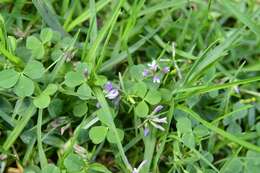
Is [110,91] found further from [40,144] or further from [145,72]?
[40,144]

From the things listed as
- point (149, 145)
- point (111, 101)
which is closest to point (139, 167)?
point (149, 145)

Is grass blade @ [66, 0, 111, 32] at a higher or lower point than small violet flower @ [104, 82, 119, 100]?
higher

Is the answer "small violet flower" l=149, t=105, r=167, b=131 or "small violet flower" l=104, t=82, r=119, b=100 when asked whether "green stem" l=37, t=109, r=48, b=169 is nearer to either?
"small violet flower" l=104, t=82, r=119, b=100

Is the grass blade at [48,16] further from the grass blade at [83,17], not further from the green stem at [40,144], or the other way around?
the green stem at [40,144]

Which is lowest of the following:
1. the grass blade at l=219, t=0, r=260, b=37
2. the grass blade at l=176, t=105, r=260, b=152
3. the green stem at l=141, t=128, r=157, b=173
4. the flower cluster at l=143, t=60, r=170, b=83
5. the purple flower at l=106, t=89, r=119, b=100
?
the green stem at l=141, t=128, r=157, b=173

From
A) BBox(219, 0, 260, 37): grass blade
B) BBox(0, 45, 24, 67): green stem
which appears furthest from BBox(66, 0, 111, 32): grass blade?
BBox(219, 0, 260, 37): grass blade

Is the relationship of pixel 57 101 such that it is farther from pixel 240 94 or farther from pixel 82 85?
pixel 240 94


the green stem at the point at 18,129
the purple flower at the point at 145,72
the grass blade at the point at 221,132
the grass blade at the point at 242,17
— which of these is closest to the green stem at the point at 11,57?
the green stem at the point at 18,129
